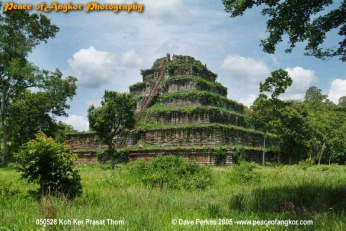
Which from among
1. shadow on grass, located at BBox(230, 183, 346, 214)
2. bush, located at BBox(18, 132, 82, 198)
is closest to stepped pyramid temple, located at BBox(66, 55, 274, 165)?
shadow on grass, located at BBox(230, 183, 346, 214)

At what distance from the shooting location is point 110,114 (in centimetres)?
3297

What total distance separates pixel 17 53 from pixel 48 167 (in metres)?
27.3

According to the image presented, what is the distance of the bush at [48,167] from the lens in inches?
410

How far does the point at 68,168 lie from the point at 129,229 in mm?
4987

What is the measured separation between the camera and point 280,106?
39.0 meters

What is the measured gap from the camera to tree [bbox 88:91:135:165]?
108 feet

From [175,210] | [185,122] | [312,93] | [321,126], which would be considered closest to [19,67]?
[185,122]

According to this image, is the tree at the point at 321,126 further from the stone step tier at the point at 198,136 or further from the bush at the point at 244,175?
the bush at the point at 244,175

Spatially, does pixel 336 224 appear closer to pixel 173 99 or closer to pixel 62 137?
pixel 173 99

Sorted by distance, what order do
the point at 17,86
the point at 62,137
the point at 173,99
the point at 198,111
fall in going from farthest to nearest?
the point at 62,137 < the point at 173,99 < the point at 198,111 < the point at 17,86

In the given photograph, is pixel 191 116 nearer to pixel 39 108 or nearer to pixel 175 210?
pixel 39 108

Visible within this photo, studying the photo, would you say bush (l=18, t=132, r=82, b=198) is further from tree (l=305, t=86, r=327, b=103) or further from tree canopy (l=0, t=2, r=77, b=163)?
tree (l=305, t=86, r=327, b=103)

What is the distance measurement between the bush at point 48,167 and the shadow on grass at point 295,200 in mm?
4955

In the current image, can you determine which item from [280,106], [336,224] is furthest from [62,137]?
[336,224]
